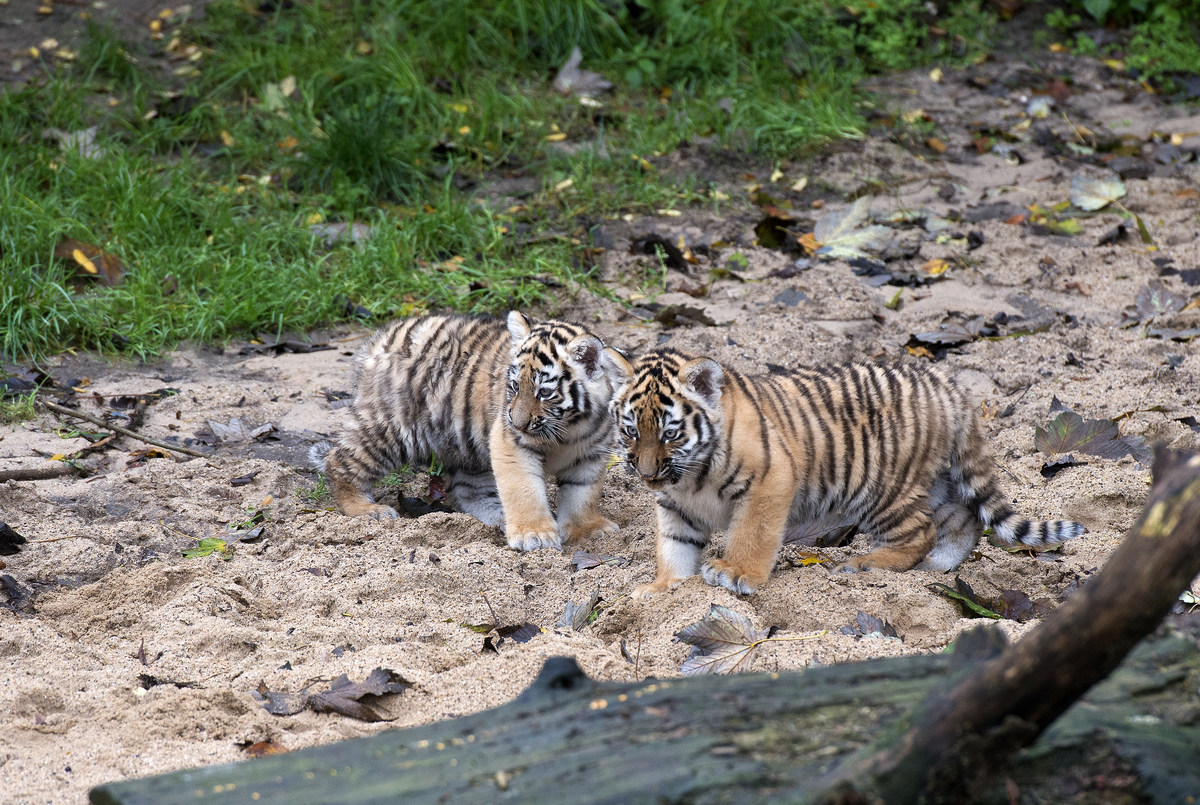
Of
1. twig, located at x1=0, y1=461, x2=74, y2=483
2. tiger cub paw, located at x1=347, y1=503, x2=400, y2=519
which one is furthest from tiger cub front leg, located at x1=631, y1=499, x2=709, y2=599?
twig, located at x1=0, y1=461, x2=74, y2=483

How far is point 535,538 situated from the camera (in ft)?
13.2

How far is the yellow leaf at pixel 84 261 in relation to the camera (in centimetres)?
571

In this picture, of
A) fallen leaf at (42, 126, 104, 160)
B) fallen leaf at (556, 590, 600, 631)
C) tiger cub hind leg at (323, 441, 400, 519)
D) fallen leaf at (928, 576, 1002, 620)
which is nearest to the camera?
fallen leaf at (928, 576, 1002, 620)

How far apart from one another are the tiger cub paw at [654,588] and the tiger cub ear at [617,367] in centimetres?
65

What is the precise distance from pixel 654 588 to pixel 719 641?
1.98ft

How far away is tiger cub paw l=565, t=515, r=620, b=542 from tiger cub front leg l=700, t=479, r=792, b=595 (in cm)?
80

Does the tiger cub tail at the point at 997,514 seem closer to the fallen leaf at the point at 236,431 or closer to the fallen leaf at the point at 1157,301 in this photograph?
the fallen leaf at the point at 1157,301

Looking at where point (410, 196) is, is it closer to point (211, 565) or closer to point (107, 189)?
point (107, 189)

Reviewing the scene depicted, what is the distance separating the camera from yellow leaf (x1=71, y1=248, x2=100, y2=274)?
5.71 metres

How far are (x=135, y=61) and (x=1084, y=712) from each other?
785 centimetres

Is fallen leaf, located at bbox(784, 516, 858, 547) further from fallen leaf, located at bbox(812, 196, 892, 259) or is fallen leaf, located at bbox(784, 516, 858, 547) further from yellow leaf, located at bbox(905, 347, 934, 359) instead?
fallen leaf, located at bbox(812, 196, 892, 259)

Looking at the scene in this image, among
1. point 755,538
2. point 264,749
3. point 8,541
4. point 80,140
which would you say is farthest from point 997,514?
point 80,140

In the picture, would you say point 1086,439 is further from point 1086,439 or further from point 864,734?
point 864,734

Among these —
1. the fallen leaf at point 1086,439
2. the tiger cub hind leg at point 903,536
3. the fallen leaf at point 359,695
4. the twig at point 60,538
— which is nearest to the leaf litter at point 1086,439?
the fallen leaf at point 1086,439
